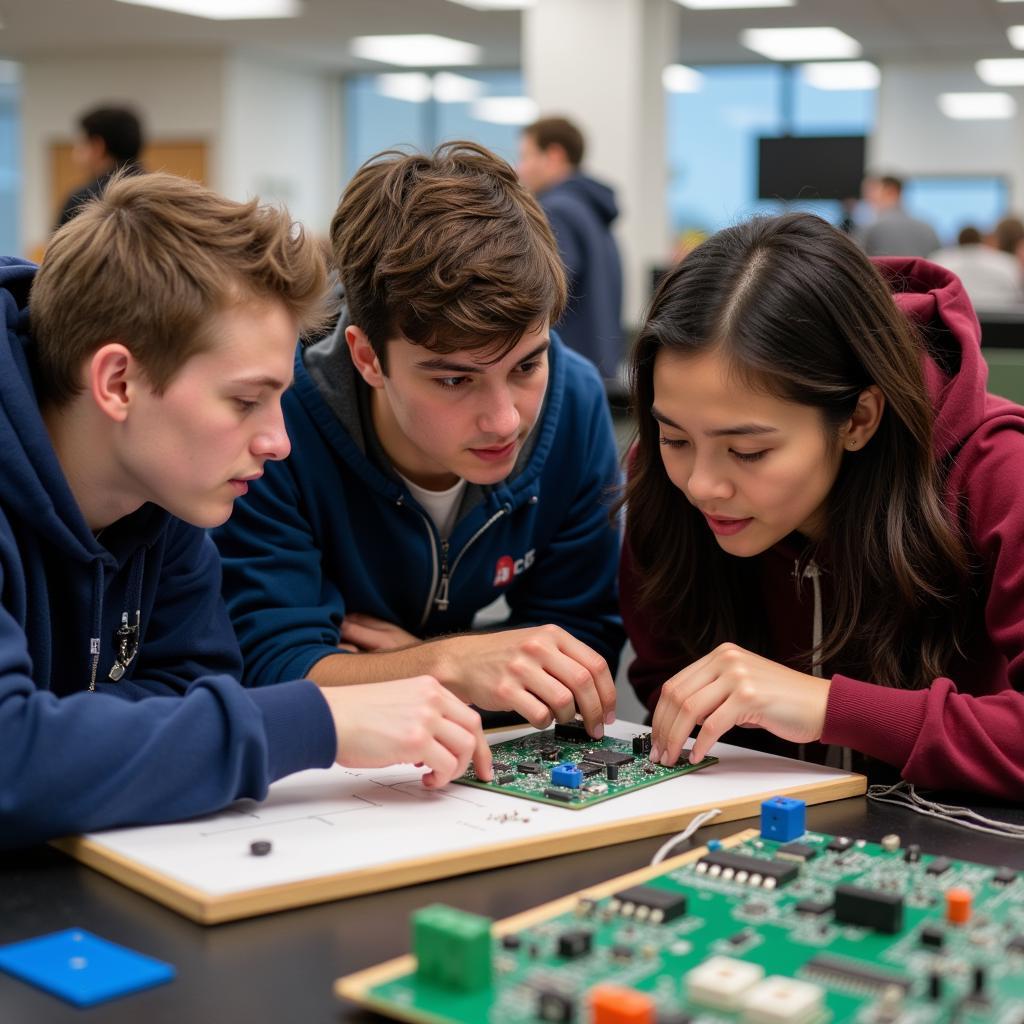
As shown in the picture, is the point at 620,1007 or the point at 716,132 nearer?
the point at 620,1007

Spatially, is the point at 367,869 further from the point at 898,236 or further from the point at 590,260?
the point at 898,236

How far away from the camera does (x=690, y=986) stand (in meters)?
0.77

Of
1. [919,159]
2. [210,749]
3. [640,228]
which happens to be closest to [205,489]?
[210,749]

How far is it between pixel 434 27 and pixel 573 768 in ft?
30.6

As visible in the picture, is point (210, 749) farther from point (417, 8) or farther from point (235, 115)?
point (235, 115)

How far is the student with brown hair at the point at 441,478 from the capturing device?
1531mm

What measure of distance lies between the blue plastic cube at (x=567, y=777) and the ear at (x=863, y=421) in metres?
0.53

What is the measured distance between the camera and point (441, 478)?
1843 millimetres

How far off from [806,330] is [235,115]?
10.1m

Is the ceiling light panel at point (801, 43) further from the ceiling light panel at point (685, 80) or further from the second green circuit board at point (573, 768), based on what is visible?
the second green circuit board at point (573, 768)

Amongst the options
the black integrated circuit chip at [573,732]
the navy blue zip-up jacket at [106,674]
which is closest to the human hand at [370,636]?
the navy blue zip-up jacket at [106,674]

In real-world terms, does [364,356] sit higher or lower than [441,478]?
higher

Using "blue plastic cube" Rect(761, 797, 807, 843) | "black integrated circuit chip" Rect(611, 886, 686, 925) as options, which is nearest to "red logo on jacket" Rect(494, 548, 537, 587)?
"blue plastic cube" Rect(761, 797, 807, 843)

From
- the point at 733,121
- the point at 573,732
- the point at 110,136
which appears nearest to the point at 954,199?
the point at 733,121
